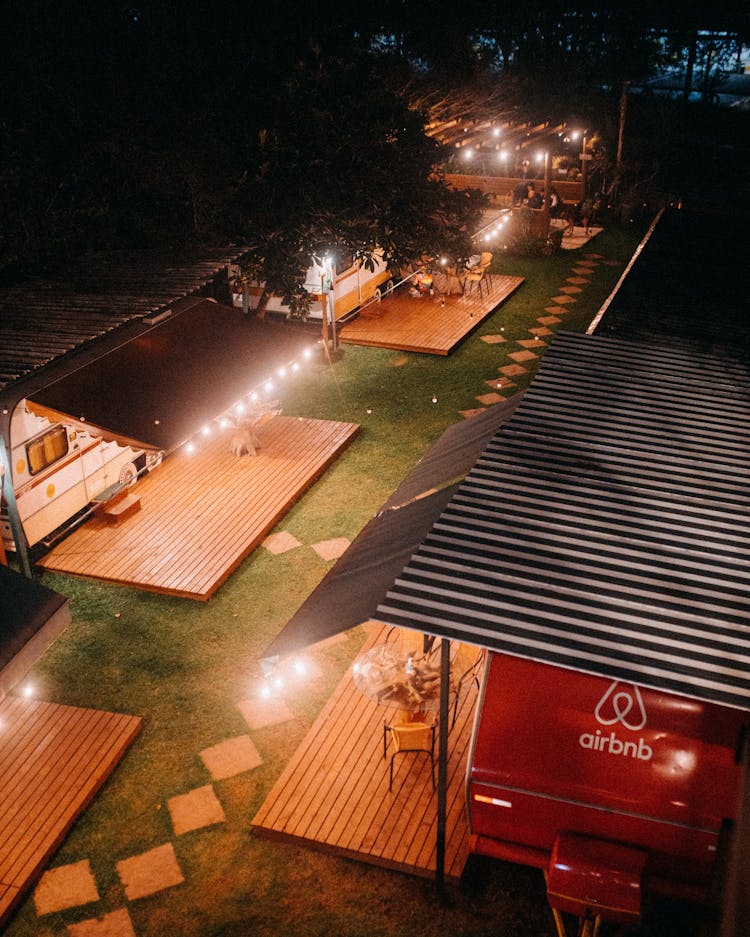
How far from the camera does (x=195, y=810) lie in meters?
6.39

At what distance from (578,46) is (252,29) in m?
26.6

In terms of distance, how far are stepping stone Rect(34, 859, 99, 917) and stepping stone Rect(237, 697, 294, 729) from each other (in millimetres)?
1773

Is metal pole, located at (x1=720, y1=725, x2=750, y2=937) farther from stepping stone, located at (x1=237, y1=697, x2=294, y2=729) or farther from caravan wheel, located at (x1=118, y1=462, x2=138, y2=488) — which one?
caravan wheel, located at (x1=118, y1=462, x2=138, y2=488)

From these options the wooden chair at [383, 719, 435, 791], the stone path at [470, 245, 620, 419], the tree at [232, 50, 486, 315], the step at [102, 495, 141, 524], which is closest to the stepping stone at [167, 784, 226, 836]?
the wooden chair at [383, 719, 435, 791]

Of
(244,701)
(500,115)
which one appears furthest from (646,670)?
(500,115)

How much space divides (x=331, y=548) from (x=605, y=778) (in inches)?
201

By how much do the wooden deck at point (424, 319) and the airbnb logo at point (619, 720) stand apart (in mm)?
10830

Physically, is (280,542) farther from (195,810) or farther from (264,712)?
(195,810)

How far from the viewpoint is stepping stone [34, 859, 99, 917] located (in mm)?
5691

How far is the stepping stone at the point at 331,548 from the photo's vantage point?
9.45m

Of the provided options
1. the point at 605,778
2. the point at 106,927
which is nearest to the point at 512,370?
the point at 605,778

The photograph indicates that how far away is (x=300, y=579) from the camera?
357 inches

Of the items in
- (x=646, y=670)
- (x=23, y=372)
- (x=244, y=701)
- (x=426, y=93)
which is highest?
(x=426, y=93)

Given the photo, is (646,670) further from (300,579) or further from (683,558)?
(300,579)
